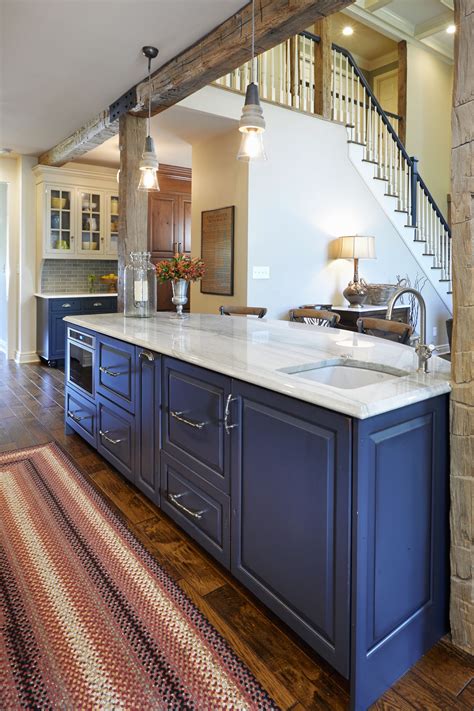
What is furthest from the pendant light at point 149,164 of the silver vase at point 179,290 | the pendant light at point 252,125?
the pendant light at point 252,125

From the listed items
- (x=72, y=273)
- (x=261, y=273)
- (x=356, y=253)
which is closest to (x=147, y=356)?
(x=261, y=273)

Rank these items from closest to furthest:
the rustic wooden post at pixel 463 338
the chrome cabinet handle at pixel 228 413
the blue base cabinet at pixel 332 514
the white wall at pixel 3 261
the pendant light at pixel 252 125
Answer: the blue base cabinet at pixel 332 514 → the rustic wooden post at pixel 463 338 → the chrome cabinet handle at pixel 228 413 → the pendant light at pixel 252 125 → the white wall at pixel 3 261

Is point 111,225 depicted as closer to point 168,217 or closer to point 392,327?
point 168,217

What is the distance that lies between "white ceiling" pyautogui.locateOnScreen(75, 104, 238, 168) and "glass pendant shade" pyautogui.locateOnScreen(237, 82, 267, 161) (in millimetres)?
2212

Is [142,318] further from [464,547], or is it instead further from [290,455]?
[464,547]

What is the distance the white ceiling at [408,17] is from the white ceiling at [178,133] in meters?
3.65

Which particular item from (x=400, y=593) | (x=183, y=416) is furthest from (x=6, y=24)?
(x=400, y=593)

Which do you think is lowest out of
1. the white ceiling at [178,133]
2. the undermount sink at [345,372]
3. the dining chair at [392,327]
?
the undermount sink at [345,372]

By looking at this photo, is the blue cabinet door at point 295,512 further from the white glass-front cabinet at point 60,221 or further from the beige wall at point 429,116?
the beige wall at point 429,116

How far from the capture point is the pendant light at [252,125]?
2.29 metres

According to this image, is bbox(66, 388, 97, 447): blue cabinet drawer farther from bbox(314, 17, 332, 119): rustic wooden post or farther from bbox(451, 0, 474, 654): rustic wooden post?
bbox(314, 17, 332, 119): rustic wooden post

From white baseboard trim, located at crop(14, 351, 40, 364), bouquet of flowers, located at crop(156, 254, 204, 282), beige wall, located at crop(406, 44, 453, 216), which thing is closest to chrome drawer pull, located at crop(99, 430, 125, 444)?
bouquet of flowers, located at crop(156, 254, 204, 282)

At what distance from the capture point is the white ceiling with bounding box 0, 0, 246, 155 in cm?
267

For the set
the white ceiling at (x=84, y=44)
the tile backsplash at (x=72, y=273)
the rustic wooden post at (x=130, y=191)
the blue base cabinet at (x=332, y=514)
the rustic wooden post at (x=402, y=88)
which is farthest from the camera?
the rustic wooden post at (x=402, y=88)
